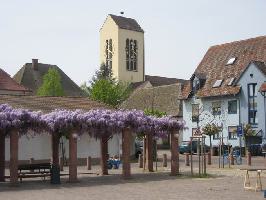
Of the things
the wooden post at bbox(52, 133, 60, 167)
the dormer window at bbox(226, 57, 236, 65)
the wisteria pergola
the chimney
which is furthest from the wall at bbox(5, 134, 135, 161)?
the chimney

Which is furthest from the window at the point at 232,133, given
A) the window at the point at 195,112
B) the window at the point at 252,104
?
the window at the point at 195,112

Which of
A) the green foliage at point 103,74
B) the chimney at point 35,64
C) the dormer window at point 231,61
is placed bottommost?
the dormer window at point 231,61

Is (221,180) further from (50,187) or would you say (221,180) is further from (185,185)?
(50,187)

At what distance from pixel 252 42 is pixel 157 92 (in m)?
19.2

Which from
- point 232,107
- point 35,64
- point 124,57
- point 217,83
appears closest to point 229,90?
point 232,107

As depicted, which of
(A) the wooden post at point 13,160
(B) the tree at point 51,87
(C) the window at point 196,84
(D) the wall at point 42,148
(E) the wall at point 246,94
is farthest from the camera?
(B) the tree at point 51,87

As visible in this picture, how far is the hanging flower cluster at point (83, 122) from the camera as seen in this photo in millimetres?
26406

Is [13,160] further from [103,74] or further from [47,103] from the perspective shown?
[103,74]

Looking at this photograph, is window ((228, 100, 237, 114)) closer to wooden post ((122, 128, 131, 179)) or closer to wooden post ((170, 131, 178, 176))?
wooden post ((170, 131, 178, 176))

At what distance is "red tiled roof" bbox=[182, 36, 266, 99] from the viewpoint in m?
61.6

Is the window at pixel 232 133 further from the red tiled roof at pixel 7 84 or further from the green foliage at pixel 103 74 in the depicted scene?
the green foliage at pixel 103 74

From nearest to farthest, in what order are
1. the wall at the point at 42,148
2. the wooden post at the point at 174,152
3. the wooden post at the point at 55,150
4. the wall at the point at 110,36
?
the wooden post at the point at 55,150, the wooden post at the point at 174,152, the wall at the point at 42,148, the wall at the point at 110,36

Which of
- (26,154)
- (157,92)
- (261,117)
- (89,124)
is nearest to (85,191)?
(89,124)

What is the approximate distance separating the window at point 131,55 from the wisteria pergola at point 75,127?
245 feet
